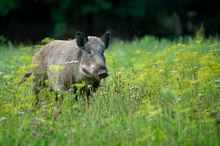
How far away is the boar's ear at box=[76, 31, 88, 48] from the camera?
7914 millimetres

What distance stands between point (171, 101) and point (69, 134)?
1.59 metres

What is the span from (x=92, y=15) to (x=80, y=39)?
20.1 metres

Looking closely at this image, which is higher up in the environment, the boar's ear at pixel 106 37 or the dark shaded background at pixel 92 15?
the boar's ear at pixel 106 37

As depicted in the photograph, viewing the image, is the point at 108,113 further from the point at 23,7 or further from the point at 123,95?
the point at 23,7

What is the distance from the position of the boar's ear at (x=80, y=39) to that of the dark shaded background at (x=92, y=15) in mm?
17843

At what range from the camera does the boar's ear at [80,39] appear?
791 cm

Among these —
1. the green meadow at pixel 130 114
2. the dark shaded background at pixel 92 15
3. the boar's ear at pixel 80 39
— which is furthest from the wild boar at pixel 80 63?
the dark shaded background at pixel 92 15

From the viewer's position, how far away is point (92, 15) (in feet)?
91.5

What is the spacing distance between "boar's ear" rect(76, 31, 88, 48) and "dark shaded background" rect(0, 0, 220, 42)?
1784 cm

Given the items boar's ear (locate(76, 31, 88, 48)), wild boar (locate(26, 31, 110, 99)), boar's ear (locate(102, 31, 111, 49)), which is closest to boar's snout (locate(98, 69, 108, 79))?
wild boar (locate(26, 31, 110, 99))

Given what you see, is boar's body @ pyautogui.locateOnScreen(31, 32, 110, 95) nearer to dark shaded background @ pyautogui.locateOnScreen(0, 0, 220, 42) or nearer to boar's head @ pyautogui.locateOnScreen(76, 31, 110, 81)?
boar's head @ pyautogui.locateOnScreen(76, 31, 110, 81)

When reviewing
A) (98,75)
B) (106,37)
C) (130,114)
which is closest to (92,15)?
(106,37)

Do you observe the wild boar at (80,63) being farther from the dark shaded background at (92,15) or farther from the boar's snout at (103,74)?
the dark shaded background at (92,15)

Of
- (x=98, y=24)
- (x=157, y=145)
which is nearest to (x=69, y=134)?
(x=157, y=145)
